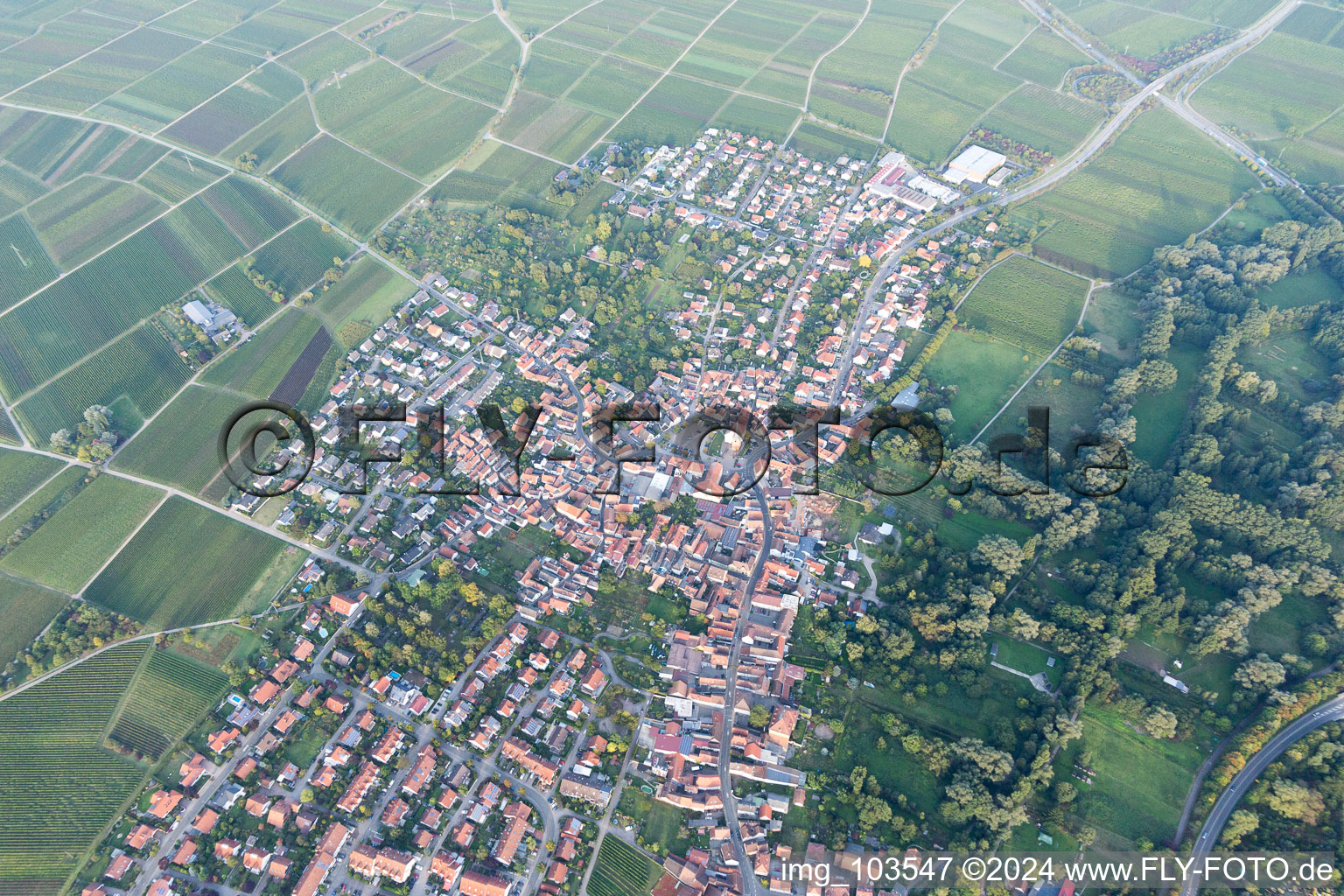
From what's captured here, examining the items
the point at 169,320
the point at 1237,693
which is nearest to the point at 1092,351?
the point at 1237,693

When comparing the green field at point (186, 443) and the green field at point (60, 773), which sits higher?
the green field at point (186, 443)

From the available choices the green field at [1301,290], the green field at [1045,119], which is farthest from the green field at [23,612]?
the green field at [1045,119]

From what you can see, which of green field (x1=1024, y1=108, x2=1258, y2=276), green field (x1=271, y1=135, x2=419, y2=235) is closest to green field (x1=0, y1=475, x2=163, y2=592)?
green field (x1=271, y1=135, x2=419, y2=235)

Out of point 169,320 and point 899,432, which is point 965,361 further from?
point 169,320

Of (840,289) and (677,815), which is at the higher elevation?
(840,289)

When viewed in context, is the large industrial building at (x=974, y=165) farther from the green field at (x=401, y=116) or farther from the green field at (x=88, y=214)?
the green field at (x=88, y=214)

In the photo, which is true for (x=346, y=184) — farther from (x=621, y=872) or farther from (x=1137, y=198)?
(x=1137, y=198)
